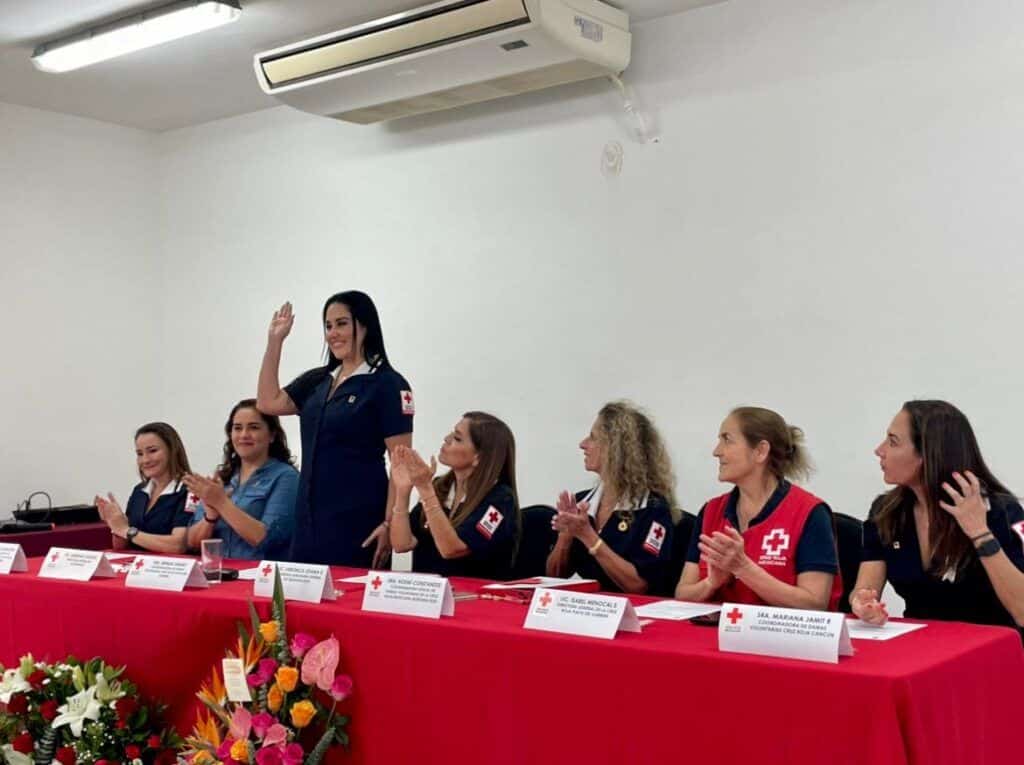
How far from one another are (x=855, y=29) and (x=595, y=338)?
4.62ft

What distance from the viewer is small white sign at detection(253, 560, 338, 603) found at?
2578 millimetres

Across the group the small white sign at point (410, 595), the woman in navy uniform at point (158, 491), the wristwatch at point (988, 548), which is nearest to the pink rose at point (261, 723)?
the small white sign at point (410, 595)

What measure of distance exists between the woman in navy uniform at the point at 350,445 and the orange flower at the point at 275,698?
1063 millimetres

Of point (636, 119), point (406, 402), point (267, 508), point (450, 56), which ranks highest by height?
point (450, 56)

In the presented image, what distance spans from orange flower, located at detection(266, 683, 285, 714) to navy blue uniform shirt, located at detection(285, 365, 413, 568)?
1.06 m

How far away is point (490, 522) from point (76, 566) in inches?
42.7

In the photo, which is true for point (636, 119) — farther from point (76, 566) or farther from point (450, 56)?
point (76, 566)

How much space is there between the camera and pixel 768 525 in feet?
8.89

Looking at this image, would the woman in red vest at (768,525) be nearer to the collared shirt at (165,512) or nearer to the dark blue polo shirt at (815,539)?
the dark blue polo shirt at (815,539)

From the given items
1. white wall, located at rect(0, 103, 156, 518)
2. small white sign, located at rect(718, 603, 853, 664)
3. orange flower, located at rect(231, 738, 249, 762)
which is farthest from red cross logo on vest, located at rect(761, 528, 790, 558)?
white wall, located at rect(0, 103, 156, 518)

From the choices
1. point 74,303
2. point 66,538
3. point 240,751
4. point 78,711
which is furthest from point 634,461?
point 74,303

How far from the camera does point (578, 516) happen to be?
303 cm

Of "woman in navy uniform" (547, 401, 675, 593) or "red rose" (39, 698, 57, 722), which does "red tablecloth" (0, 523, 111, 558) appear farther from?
"woman in navy uniform" (547, 401, 675, 593)

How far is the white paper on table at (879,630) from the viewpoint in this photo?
6.81ft
